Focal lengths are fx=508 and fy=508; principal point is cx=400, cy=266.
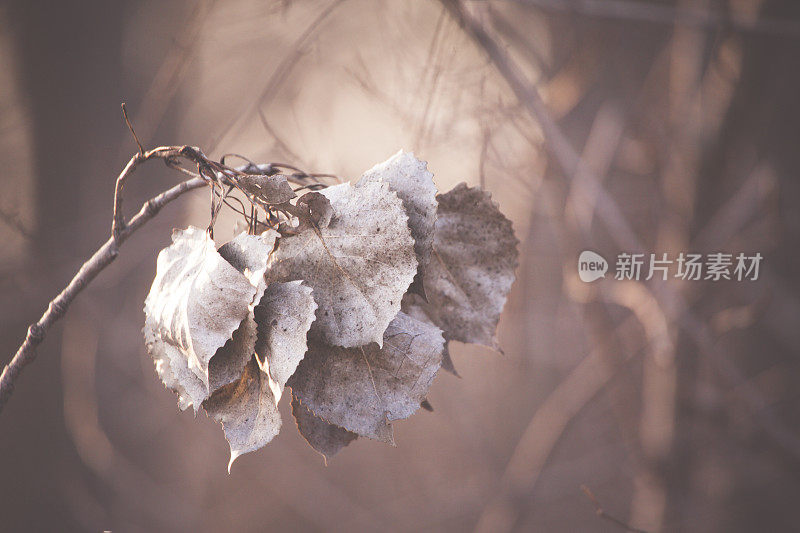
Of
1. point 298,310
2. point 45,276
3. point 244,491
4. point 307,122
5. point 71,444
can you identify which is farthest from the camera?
point 244,491

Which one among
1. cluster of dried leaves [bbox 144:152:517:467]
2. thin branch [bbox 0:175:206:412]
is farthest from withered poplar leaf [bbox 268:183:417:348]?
thin branch [bbox 0:175:206:412]

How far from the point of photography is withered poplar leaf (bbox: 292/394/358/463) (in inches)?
10.5

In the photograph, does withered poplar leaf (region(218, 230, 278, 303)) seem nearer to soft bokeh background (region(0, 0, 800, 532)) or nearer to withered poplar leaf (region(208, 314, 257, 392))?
withered poplar leaf (region(208, 314, 257, 392))

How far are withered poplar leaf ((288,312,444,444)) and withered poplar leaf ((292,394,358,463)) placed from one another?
0.08 ft

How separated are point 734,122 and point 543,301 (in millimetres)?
700

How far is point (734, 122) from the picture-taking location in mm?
946

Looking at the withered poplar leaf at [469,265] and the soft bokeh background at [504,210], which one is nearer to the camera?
the withered poplar leaf at [469,265]

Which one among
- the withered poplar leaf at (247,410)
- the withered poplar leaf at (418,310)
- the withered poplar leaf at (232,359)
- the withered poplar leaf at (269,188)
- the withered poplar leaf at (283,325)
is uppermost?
the withered poplar leaf at (269,188)

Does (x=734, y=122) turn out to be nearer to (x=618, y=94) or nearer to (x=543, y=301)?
(x=618, y=94)

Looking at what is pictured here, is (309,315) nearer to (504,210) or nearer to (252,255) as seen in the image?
(252,255)

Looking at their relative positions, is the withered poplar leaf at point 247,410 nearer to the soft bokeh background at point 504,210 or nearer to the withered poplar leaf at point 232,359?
the withered poplar leaf at point 232,359

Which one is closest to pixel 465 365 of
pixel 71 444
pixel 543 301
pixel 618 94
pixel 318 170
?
pixel 543 301

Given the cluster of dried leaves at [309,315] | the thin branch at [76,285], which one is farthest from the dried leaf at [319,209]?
the thin branch at [76,285]

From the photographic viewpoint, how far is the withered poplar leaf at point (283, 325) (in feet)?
0.73
